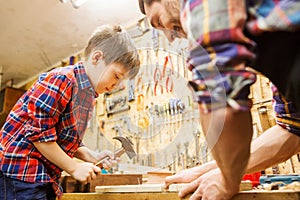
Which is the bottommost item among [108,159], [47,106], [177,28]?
[108,159]

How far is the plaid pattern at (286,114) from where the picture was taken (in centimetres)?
67

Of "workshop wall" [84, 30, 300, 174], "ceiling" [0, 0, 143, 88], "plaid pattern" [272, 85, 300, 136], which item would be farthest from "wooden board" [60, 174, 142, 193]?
"ceiling" [0, 0, 143, 88]

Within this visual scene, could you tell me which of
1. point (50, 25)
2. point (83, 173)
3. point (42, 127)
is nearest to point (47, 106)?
point (42, 127)

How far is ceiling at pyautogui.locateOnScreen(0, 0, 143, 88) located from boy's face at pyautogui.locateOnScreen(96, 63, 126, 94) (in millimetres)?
1402

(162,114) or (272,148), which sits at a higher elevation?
(162,114)

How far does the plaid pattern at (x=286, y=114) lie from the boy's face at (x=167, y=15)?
264mm

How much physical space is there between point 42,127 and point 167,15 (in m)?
0.48

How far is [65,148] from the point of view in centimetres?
99

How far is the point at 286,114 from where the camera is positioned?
69 centimetres

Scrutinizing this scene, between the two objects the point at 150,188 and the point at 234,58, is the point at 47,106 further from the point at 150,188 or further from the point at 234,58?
the point at 234,58

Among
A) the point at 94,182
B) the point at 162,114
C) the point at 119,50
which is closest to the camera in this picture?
the point at 119,50

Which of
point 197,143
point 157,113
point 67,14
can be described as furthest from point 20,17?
point 197,143

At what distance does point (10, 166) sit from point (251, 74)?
0.79 m

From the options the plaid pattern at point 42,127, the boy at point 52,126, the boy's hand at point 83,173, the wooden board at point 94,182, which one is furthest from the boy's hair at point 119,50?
the wooden board at point 94,182
